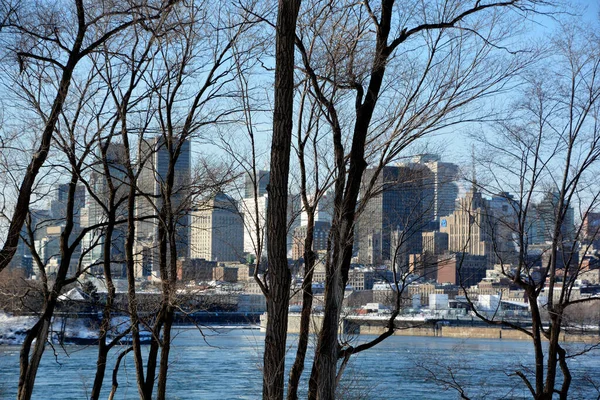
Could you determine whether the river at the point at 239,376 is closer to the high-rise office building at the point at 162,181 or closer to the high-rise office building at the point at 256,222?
the high-rise office building at the point at 162,181

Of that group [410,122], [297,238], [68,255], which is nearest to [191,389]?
[68,255]

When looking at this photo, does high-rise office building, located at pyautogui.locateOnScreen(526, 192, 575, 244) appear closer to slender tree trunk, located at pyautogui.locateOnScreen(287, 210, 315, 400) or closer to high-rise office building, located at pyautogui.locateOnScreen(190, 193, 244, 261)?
high-rise office building, located at pyautogui.locateOnScreen(190, 193, 244, 261)

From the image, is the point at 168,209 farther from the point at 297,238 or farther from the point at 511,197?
the point at 511,197

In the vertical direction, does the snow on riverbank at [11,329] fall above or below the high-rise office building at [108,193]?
below

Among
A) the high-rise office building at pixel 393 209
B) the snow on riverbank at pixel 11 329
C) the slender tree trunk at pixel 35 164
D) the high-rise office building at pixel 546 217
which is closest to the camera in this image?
the high-rise office building at pixel 393 209

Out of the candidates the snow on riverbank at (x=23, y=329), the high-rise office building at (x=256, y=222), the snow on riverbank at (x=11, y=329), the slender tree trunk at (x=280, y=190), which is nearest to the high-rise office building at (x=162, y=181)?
the high-rise office building at (x=256, y=222)

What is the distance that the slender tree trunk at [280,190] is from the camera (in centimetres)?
493

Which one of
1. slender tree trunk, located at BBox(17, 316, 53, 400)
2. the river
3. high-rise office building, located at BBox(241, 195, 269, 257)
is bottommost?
the river

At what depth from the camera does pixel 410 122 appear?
6789 millimetres

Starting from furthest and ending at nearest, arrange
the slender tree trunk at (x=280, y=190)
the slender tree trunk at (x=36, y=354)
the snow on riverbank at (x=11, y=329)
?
the snow on riverbank at (x=11, y=329) → the slender tree trunk at (x=36, y=354) → the slender tree trunk at (x=280, y=190)

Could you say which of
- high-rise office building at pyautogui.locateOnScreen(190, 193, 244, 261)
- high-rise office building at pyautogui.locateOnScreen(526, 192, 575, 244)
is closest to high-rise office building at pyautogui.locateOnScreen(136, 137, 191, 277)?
high-rise office building at pyautogui.locateOnScreen(190, 193, 244, 261)

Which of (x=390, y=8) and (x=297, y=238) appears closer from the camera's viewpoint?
(x=390, y=8)

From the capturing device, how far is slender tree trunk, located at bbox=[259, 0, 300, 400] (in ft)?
16.2

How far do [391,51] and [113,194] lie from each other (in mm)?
4872
